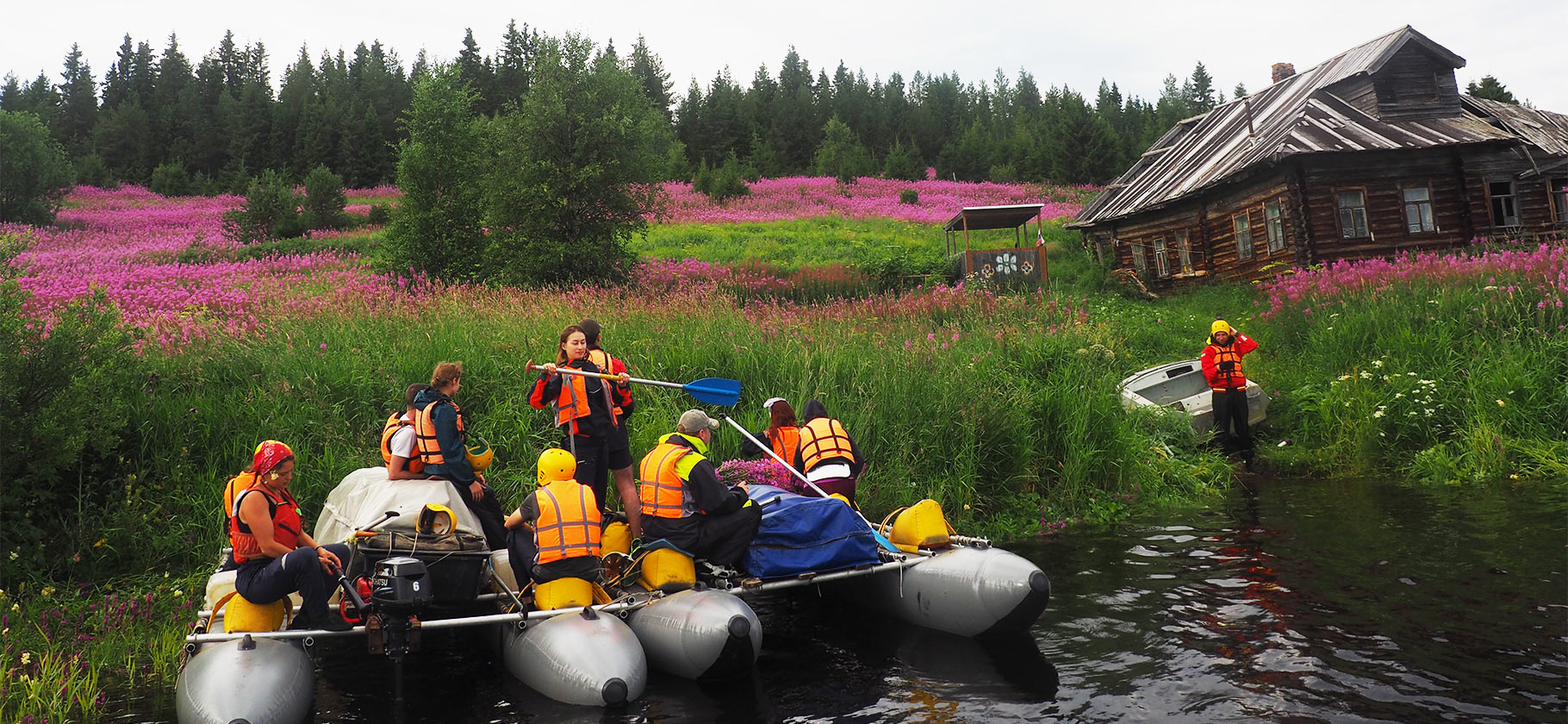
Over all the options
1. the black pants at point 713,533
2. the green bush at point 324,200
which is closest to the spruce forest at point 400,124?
the green bush at point 324,200

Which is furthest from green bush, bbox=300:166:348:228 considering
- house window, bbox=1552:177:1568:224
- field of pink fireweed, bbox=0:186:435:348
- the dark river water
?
house window, bbox=1552:177:1568:224

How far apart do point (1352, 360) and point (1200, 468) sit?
376 centimetres

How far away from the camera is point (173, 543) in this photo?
8.65 m

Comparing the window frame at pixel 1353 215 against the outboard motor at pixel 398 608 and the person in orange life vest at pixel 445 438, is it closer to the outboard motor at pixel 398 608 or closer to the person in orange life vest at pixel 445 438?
the person in orange life vest at pixel 445 438

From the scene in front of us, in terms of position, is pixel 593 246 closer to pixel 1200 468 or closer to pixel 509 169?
pixel 509 169

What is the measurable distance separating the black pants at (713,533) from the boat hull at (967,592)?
1279 mm

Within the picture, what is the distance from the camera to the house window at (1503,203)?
76.9 feet

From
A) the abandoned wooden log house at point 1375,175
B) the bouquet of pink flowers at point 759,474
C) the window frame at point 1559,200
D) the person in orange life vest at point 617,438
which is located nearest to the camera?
the person in orange life vest at point 617,438

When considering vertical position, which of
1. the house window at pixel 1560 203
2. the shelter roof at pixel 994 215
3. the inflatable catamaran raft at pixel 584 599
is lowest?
the inflatable catamaran raft at pixel 584 599

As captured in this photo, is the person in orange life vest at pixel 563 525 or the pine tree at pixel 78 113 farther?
the pine tree at pixel 78 113

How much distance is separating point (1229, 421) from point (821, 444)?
24.6 ft

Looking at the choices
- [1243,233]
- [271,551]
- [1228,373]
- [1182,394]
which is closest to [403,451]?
[271,551]

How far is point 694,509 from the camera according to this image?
7.59 meters

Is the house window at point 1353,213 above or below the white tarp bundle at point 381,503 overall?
above
